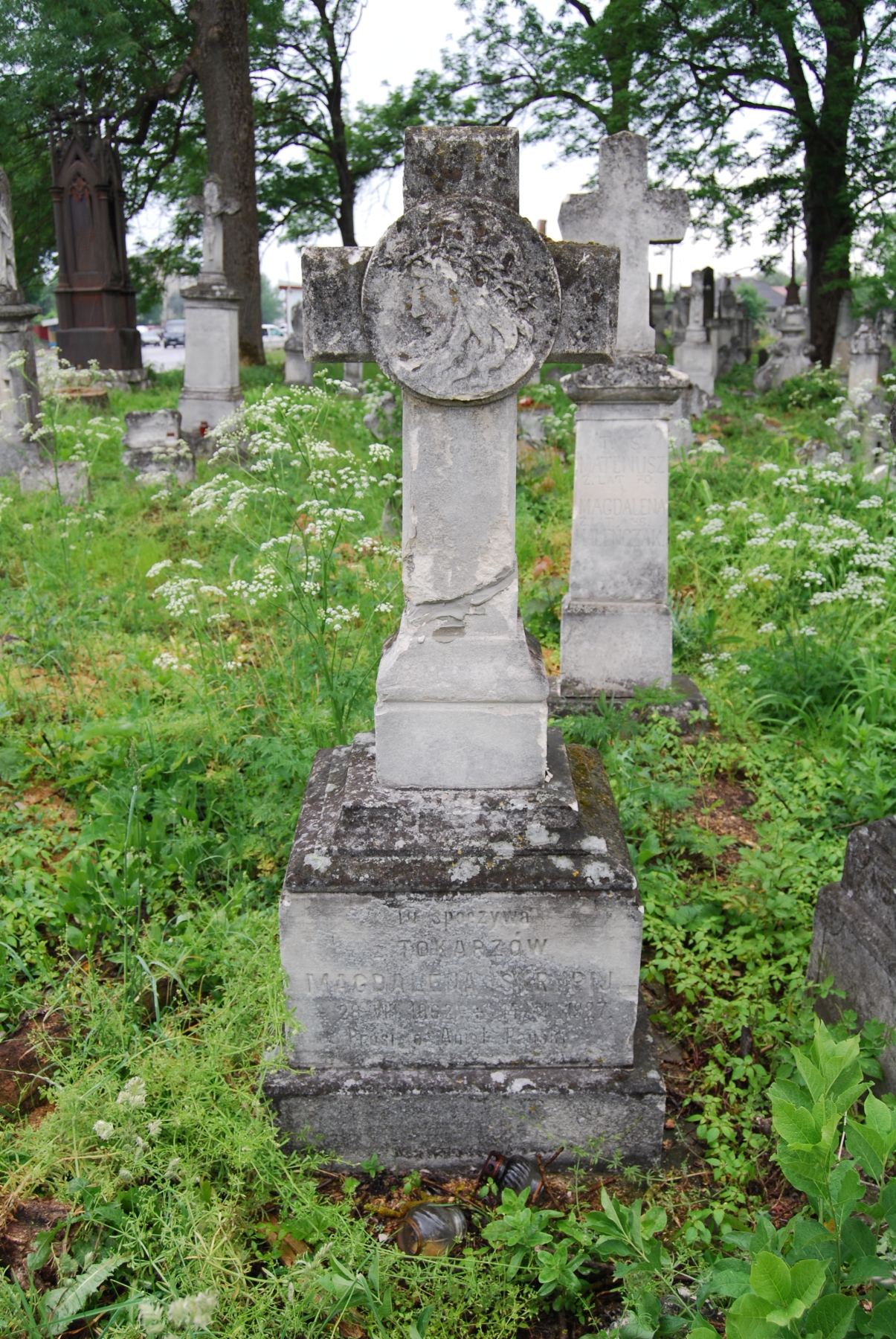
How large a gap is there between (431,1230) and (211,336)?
11175 millimetres

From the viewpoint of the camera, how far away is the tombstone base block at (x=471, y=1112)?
2.54m

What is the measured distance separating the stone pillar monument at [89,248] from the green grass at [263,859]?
1026 cm

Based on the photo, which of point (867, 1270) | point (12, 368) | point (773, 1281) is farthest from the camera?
point (12, 368)

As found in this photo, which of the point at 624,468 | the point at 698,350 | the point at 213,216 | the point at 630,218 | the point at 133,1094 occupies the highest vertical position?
the point at 213,216

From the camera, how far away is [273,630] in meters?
5.11

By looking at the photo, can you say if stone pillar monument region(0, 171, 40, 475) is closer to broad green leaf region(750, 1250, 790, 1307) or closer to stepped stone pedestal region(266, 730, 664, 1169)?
stepped stone pedestal region(266, 730, 664, 1169)

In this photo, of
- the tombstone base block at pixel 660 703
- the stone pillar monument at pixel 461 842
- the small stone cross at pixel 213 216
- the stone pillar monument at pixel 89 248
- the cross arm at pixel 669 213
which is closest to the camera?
the stone pillar monument at pixel 461 842

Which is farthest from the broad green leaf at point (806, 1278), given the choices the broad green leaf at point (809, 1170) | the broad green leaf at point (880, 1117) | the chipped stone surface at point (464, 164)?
the chipped stone surface at point (464, 164)

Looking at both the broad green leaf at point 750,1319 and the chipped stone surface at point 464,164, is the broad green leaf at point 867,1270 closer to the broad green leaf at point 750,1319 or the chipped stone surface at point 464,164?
the broad green leaf at point 750,1319

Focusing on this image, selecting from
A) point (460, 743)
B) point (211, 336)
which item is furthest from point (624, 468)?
point (211, 336)

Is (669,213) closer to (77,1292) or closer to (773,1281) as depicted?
(773,1281)

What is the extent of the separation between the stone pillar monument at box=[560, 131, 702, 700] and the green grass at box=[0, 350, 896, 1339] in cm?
39

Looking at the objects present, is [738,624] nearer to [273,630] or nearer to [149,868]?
[273,630]

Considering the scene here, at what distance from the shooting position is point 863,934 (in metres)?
2.69
